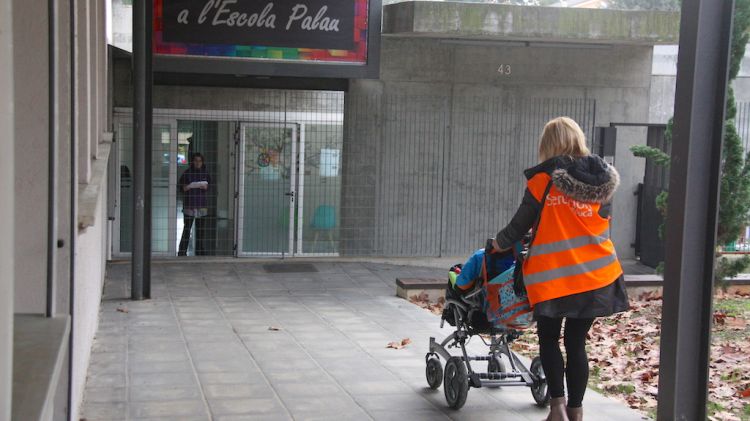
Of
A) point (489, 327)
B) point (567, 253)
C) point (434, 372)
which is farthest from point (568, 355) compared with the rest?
point (434, 372)

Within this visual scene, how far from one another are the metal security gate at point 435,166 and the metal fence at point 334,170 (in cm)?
2

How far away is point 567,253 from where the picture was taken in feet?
17.6

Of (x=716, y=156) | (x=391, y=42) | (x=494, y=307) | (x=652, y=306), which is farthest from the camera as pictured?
(x=391, y=42)

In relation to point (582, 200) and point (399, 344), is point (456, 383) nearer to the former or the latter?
point (582, 200)

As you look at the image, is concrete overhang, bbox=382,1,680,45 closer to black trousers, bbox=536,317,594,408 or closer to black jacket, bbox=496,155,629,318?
black jacket, bbox=496,155,629,318

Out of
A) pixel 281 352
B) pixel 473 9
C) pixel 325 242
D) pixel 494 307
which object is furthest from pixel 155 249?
pixel 494 307

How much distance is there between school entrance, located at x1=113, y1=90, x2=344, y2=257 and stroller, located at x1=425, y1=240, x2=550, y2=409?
8959 mm

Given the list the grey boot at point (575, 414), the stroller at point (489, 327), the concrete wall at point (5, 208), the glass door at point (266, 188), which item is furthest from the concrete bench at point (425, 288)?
the concrete wall at point (5, 208)

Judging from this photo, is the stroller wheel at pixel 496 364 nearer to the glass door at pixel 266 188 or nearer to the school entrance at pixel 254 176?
the school entrance at pixel 254 176

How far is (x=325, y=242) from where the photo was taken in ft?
51.5

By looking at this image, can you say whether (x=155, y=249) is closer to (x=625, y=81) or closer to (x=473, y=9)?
(x=473, y=9)

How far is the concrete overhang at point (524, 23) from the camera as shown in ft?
47.9

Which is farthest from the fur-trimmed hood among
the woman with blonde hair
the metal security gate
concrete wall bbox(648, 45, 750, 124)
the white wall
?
concrete wall bbox(648, 45, 750, 124)

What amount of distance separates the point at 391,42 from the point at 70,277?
11.6 meters
